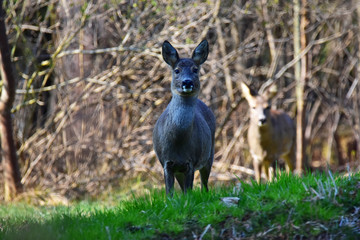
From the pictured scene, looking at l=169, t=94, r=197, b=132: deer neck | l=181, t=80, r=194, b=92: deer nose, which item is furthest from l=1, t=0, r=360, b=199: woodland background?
l=181, t=80, r=194, b=92: deer nose

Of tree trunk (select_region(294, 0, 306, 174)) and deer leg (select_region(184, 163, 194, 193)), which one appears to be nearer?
deer leg (select_region(184, 163, 194, 193))

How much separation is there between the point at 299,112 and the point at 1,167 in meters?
6.29

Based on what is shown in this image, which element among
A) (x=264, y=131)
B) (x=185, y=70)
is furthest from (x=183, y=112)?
(x=264, y=131)

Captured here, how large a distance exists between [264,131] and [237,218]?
275 inches

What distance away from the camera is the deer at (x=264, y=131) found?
1158cm

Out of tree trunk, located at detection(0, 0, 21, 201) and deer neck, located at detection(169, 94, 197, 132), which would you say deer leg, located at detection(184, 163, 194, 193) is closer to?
deer neck, located at detection(169, 94, 197, 132)

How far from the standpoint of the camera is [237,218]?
5.01 metres

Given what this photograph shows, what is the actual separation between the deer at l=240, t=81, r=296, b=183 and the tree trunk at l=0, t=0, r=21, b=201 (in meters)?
4.35

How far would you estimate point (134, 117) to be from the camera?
42.4 feet

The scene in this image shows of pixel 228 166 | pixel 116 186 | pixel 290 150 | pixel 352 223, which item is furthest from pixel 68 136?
pixel 352 223

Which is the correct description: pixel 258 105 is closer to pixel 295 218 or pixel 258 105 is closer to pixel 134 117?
pixel 134 117

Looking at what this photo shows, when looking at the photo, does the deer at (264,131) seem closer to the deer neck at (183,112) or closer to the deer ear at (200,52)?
the deer ear at (200,52)

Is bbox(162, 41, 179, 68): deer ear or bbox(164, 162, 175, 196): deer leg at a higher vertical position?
bbox(162, 41, 179, 68): deer ear

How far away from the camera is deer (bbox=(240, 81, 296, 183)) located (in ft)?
38.0
